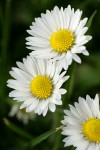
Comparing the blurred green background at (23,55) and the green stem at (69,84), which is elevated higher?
the blurred green background at (23,55)

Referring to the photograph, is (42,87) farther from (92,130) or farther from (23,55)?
(23,55)

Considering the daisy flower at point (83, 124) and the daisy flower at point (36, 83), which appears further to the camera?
the daisy flower at point (36, 83)

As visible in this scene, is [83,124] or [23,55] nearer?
[83,124]

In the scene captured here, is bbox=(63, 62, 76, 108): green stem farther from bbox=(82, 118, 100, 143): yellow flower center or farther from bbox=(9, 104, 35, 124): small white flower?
bbox=(9, 104, 35, 124): small white flower

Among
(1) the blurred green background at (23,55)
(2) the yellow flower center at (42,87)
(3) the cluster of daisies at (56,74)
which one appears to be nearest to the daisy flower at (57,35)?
(3) the cluster of daisies at (56,74)

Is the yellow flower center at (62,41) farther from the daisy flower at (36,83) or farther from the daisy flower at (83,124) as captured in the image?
the daisy flower at (83,124)

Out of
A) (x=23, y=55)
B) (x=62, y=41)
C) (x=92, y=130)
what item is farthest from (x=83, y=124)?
A: (x=23, y=55)
